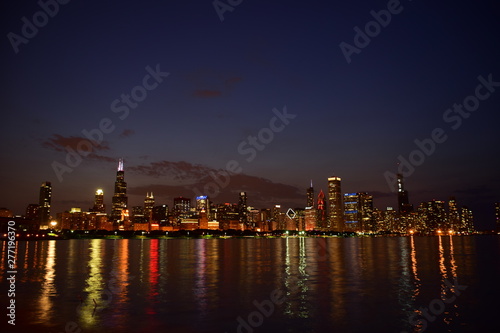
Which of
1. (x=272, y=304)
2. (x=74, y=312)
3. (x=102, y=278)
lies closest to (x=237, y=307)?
(x=272, y=304)

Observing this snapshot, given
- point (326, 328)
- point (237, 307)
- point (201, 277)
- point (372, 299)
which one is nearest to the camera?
point (326, 328)

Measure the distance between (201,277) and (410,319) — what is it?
2741cm

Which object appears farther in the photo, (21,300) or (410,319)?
(21,300)

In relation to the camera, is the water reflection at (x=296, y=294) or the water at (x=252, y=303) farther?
the water reflection at (x=296, y=294)

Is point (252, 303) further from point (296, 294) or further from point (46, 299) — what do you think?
point (46, 299)

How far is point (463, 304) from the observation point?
105 ft

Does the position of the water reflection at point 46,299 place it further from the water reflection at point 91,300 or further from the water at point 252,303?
the water reflection at point 91,300

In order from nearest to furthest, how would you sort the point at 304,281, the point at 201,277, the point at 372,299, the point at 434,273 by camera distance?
the point at 372,299 → the point at 304,281 → the point at 201,277 → the point at 434,273

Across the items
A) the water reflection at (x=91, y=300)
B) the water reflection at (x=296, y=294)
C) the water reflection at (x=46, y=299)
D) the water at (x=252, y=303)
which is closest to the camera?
the water at (x=252, y=303)

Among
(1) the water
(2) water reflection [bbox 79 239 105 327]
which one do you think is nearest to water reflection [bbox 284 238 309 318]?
(1) the water

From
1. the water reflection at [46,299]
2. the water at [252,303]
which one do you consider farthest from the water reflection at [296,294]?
the water reflection at [46,299]

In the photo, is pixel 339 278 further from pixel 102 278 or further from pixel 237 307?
pixel 102 278

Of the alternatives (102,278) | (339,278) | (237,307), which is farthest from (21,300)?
(339,278)

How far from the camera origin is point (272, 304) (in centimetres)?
3100
